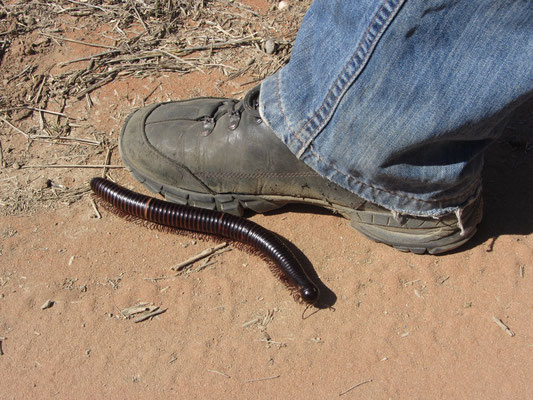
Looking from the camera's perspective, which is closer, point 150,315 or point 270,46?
point 150,315

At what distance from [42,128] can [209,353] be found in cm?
220

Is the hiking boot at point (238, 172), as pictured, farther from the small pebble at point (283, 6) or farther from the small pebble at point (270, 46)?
the small pebble at point (283, 6)

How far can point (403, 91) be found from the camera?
207 cm

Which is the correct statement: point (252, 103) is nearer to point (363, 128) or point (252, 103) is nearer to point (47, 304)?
point (363, 128)

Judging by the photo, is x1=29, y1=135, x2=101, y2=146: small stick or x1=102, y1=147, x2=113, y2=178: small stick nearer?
x1=102, y1=147, x2=113, y2=178: small stick

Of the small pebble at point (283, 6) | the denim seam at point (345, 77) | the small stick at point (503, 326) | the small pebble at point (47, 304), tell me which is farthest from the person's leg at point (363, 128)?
the small pebble at point (283, 6)

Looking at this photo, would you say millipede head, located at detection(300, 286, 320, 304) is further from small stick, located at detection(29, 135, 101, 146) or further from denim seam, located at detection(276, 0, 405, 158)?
small stick, located at detection(29, 135, 101, 146)

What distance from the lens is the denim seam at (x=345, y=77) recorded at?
189cm

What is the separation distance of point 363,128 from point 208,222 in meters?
1.24

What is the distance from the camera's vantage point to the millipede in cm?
287

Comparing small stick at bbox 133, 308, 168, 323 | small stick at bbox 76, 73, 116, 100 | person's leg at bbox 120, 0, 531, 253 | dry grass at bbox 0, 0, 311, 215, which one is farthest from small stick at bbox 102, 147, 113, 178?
small stick at bbox 133, 308, 168, 323

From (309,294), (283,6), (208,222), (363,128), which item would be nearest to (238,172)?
(208,222)

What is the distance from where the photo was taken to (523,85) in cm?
202

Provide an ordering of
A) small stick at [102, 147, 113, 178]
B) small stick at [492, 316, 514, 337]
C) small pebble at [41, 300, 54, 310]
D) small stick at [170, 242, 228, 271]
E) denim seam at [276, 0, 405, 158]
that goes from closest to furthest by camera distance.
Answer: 1. denim seam at [276, 0, 405, 158]
2. small stick at [492, 316, 514, 337]
3. small pebble at [41, 300, 54, 310]
4. small stick at [170, 242, 228, 271]
5. small stick at [102, 147, 113, 178]
